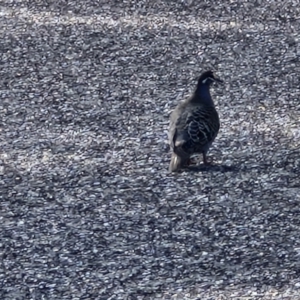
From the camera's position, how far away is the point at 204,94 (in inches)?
326

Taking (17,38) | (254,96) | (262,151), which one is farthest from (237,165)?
(17,38)

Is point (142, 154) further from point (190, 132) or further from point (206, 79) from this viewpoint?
point (206, 79)

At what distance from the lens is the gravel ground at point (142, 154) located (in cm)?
645

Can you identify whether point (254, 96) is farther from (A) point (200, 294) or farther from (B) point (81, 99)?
(A) point (200, 294)

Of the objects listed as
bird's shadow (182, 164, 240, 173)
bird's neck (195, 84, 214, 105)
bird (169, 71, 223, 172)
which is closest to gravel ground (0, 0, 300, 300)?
bird's shadow (182, 164, 240, 173)

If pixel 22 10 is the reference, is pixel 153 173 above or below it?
below

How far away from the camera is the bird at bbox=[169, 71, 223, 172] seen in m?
7.65

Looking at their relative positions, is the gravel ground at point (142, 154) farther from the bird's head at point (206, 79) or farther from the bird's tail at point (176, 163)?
the bird's head at point (206, 79)

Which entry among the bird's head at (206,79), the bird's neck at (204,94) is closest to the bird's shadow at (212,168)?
the bird's neck at (204,94)

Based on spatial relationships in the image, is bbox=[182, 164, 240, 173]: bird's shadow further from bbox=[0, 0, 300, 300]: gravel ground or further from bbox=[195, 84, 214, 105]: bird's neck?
bbox=[195, 84, 214, 105]: bird's neck

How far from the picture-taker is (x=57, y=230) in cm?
698

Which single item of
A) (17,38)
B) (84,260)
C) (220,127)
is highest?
(17,38)

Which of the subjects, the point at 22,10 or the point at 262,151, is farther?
the point at 22,10

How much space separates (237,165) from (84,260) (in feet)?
5.34
